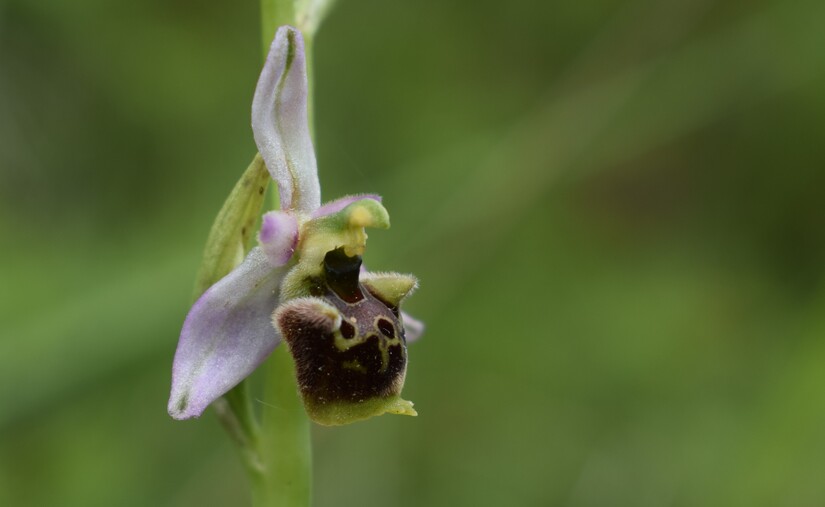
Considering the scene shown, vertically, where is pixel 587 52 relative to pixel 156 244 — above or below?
above

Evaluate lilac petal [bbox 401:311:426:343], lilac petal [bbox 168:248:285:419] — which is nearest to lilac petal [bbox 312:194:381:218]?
lilac petal [bbox 168:248:285:419]

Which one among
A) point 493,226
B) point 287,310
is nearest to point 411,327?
point 287,310

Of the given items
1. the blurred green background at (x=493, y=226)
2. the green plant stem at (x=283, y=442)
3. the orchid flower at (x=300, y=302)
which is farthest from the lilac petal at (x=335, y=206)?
the blurred green background at (x=493, y=226)

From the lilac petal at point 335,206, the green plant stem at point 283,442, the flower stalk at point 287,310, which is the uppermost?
the lilac petal at point 335,206

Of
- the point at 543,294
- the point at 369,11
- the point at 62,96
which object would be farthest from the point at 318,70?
the point at 543,294

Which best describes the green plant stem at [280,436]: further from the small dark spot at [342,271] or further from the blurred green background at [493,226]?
the blurred green background at [493,226]

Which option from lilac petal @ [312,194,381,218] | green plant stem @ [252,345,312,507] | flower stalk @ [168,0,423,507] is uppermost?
lilac petal @ [312,194,381,218]

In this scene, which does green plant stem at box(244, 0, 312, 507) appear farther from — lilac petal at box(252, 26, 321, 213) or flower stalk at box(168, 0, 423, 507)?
lilac petal at box(252, 26, 321, 213)

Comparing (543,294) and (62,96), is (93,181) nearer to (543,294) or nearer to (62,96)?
(62,96)
